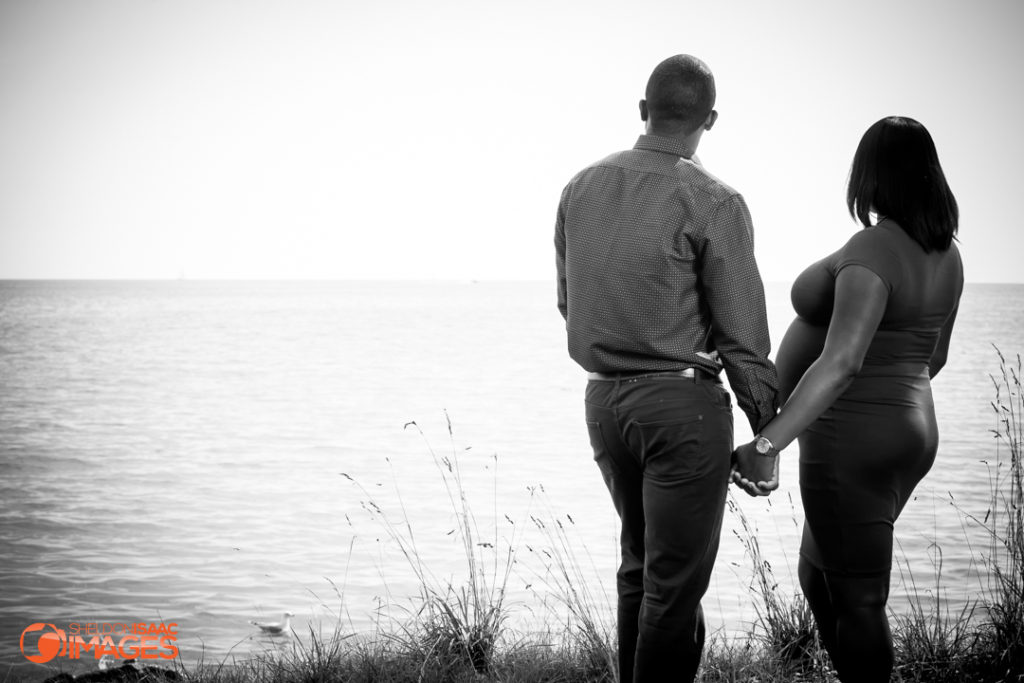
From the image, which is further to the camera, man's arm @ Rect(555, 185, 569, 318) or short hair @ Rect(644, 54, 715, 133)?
man's arm @ Rect(555, 185, 569, 318)

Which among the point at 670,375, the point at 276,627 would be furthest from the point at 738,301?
the point at 276,627

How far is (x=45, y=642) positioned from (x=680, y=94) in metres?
6.22

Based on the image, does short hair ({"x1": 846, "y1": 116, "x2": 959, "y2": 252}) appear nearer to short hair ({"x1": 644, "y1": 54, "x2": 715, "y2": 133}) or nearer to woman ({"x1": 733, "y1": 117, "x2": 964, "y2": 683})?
woman ({"x1": 733, "y1": 117, "x2": 964, "y2": 683})

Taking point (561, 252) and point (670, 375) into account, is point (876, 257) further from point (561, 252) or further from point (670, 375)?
point (561, 252)

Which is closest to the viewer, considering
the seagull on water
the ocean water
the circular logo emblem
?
the circular logo emblem

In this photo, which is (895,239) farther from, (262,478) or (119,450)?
(119,450)

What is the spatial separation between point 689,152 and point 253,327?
63038 millimetres

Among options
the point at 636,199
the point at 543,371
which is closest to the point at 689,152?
the point at 636,199

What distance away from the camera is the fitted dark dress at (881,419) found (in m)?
2.87

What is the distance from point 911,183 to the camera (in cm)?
294

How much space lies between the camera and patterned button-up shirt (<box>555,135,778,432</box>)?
2783 mm

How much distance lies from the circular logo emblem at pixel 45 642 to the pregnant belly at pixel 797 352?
565 centimetres

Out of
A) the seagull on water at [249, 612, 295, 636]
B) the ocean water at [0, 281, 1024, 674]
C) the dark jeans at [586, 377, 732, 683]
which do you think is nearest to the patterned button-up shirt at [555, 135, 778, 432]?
the dark jeans at [586, 377, 732, 683]

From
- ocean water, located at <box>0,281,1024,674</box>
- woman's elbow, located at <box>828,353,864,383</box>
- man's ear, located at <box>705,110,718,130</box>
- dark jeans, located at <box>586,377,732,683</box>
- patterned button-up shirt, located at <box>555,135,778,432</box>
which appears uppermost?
man's ear, located at <box>705,110,718,130</box>
